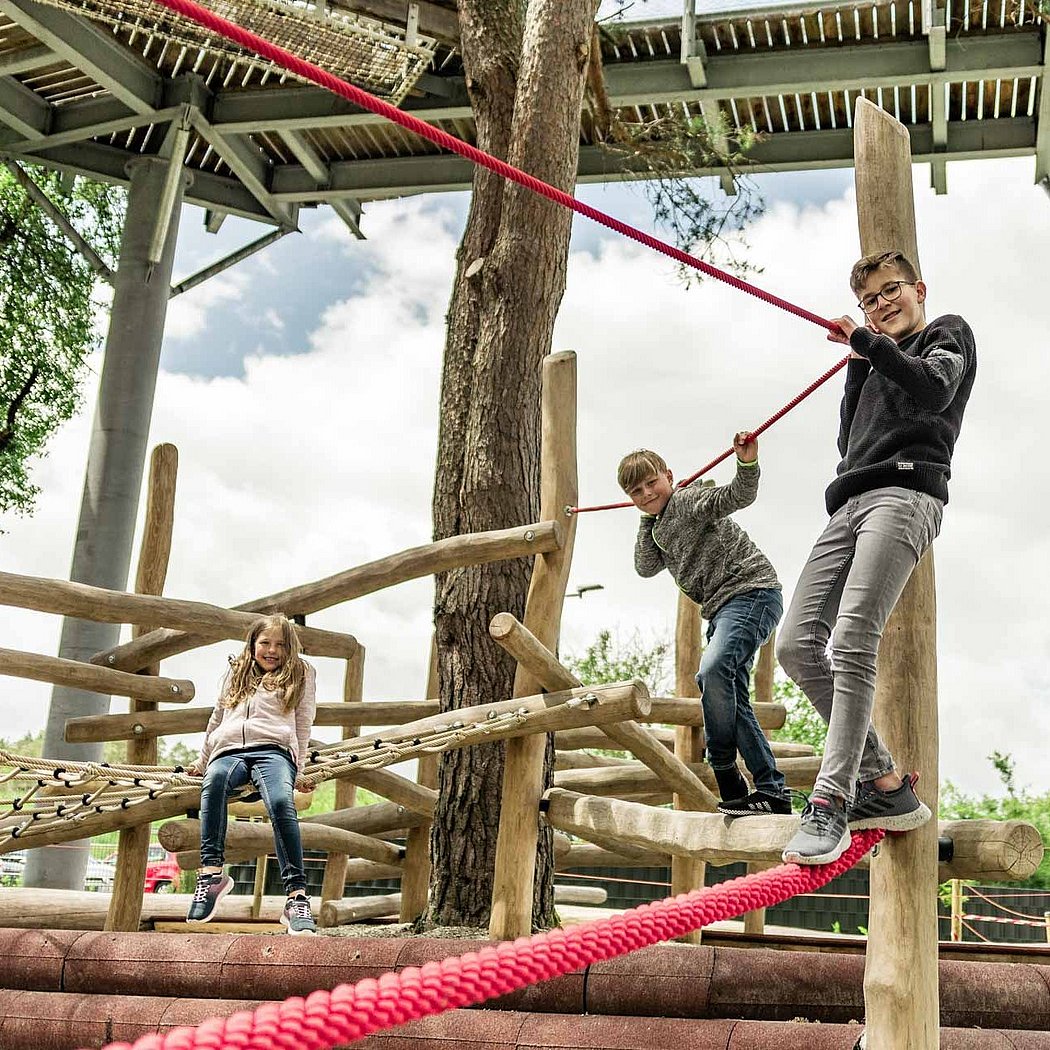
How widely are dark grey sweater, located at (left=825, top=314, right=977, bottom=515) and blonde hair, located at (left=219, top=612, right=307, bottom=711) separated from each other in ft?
7.65

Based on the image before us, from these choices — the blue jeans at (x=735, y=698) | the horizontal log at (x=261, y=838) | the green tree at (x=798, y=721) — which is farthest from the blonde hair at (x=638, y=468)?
the green tree at (x=798, y=721)

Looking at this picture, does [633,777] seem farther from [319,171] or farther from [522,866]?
[319,171]

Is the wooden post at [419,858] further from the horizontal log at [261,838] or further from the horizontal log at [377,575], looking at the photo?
the horizontal log at [377,575]

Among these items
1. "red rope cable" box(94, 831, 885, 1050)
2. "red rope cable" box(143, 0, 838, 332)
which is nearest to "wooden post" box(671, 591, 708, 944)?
"red rope cable" box(143, 0, 838, 332)

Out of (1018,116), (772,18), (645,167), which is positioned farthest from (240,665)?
(1018,116)

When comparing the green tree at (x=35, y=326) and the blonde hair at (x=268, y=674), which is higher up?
the green tree at (x=35, y=326)

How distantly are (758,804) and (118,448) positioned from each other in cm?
807

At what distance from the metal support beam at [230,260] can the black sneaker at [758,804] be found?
31.2 ft

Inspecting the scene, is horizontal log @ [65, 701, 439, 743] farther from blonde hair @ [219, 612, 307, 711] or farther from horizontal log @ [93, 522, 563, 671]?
blonde hair @ [219, 612, 307, 711]

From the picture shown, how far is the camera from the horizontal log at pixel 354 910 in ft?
19.6

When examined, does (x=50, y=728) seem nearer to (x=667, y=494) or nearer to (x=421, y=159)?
(x=421, y=159)

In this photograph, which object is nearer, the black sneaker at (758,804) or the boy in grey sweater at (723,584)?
the black sneaker at (758,804)

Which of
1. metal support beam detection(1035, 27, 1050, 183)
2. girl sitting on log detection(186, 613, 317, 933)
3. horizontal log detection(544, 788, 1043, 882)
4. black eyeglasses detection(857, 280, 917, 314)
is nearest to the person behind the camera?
black eyeglasses detection(857, 280, 917, 314)

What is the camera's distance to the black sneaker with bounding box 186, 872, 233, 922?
13.5ft
